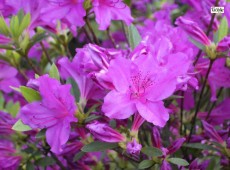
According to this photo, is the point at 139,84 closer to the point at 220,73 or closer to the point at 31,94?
the point at 31,94

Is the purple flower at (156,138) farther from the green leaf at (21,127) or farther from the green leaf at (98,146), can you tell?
the green leaf at (21,127)

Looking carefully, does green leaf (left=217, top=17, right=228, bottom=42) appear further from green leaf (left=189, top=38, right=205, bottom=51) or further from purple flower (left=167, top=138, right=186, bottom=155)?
purple flower (left=167, top=138, right=186, bottom=155)

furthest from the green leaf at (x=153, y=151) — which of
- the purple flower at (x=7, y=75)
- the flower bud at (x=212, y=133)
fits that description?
the purple flower at (x=7, y=75)

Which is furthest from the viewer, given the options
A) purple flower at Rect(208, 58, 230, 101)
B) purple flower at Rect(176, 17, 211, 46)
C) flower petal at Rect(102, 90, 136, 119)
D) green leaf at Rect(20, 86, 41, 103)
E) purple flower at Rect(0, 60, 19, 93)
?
purple flower at Rect(0, 60, 19, 93)

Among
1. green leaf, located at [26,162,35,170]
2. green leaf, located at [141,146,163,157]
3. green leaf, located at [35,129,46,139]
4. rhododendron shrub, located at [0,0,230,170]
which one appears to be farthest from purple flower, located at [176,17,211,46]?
green leaf, located at [26,162,35,170]

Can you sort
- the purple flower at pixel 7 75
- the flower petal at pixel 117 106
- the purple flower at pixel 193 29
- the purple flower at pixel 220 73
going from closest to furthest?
the flower petal at pixel 117 106 → the purple flower at pixel 193 29 → the purple flower at pixel 220 73 → the purple flower at pixel 7 75


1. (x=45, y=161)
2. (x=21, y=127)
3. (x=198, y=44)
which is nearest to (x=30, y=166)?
(x=45, y=161)

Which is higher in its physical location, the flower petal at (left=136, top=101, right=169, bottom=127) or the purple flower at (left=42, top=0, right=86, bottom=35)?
the purple flower at (left=42, top=0, right=86, bottom=35)

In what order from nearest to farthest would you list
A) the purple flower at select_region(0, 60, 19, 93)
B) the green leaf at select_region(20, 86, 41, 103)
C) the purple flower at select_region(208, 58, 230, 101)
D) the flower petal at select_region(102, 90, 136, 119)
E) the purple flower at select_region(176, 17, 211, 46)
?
the flower petal at select_region(102, 90, 136, 119) < the green leaf at select_region(20, 86, 41, 103) < the purple flower at select_region(176, 17, 211, 46) < the purple flower at select_region(208, 58, 230, 101) < the purple flower at select_region(0, 60, 19, 93)
